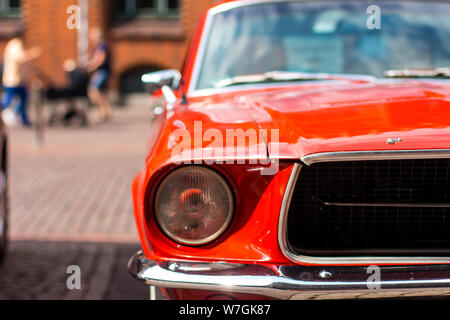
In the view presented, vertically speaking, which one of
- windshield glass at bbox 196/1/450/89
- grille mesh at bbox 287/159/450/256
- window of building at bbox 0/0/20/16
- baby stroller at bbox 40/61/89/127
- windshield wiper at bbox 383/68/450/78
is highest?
windshield glass at bbox 196/1/450/89

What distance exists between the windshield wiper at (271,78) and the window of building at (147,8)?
20.5 metres

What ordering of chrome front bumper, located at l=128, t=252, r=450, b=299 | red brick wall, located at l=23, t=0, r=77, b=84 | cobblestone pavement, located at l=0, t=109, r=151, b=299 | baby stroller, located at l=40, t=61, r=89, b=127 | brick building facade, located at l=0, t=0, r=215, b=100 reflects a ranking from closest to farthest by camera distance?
chrome front bumper, located at l=128, t=252, r=450, b=299
cobblestone pavement, located at l=0, t=109, r=151, b=299
baby stroller, located at l=40, t=61, r=89, b=127
red brick wall, located at l=23, t=0, r=77, b=84
brick building facade, located at l=0, t=0, r=215, b=100

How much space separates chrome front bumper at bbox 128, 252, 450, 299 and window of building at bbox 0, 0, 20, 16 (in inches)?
887

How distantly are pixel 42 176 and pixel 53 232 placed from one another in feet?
9.91

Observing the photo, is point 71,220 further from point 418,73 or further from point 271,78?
point 418,73

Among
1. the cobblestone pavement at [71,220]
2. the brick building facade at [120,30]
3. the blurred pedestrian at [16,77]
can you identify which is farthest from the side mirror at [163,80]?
the brick building facade at [120,30]

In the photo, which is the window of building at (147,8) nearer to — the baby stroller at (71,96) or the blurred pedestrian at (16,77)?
the baby stroller at (71,96)

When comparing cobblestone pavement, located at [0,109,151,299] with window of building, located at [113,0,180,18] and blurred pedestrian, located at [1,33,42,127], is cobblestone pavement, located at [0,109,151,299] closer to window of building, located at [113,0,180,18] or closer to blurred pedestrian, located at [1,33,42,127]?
blurred pedestrian, located at [1,33,42,127]

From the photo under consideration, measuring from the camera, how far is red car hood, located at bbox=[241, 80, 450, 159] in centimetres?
237

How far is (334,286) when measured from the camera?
228 cm

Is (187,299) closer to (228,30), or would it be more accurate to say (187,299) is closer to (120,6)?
(228,30)

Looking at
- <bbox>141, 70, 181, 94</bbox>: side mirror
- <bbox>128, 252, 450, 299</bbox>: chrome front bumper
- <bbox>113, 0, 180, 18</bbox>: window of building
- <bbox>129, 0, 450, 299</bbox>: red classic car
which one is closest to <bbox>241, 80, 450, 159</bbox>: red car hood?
<bbox>129, 0, 450, 299</bbox>: red classic car

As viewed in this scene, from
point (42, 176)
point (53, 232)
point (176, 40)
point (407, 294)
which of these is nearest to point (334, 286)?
point (407, 294)

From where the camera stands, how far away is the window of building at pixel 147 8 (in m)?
23.5
